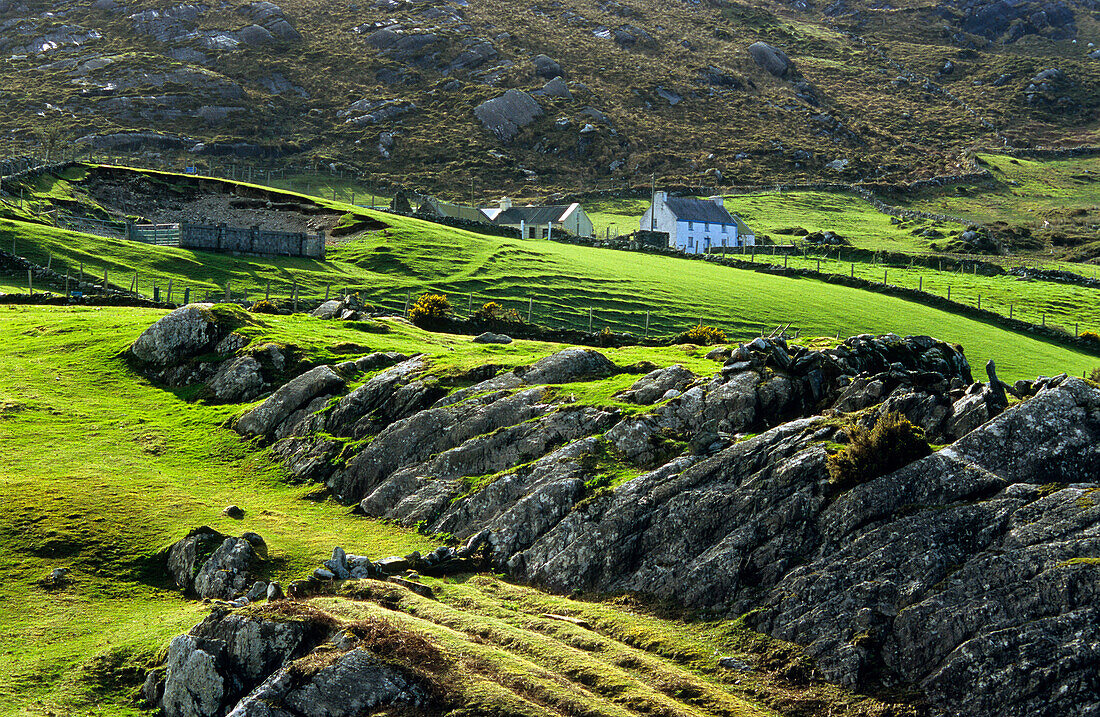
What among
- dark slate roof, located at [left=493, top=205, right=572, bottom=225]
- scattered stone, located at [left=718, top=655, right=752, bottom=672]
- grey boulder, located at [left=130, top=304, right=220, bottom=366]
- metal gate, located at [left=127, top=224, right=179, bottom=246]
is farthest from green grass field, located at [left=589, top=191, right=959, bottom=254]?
scattered stone, located at [left=718, top=655, right=752, bottom=672]

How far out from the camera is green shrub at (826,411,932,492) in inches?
924

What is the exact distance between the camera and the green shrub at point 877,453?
77.0 ft

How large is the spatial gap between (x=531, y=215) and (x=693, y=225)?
23.0 metres

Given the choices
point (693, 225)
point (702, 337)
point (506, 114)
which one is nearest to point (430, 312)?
point (702, 337)

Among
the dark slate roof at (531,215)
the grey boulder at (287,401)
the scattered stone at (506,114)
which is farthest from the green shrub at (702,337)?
the scattered stone at (506,114)

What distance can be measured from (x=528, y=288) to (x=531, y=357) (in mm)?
34663

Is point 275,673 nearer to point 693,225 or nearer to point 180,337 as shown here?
point 180,337

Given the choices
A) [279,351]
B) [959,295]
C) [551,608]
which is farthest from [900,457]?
[959,295]

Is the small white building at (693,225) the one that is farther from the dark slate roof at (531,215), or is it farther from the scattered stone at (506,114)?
the scattered stone at (506,114)

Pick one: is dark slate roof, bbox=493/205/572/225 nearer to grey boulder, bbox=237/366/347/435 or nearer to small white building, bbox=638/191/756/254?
small white building, bbox=638/191/756/254

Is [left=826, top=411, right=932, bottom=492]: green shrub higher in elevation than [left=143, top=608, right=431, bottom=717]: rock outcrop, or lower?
higher

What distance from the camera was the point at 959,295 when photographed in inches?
3319

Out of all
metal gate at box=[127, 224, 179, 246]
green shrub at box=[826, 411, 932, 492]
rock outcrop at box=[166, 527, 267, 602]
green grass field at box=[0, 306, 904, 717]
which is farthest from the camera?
metal gate at box=[127, 224, 179, 246]

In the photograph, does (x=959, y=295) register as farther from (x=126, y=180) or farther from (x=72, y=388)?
(x=126, y=180)
